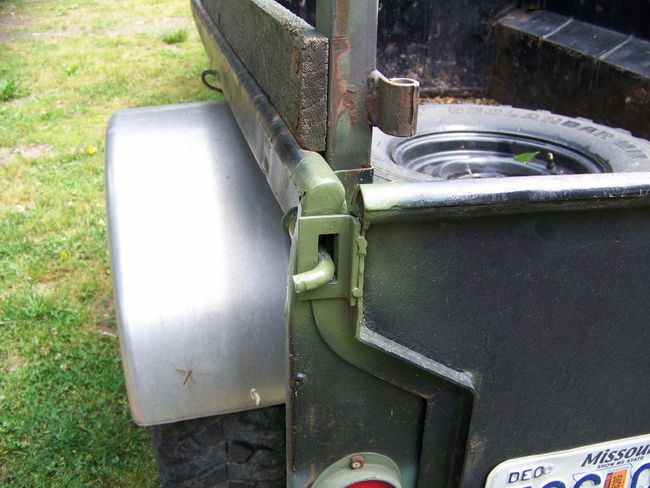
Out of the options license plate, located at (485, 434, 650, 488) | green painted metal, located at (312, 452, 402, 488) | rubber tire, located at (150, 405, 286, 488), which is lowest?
rubber tire, located at (150, 405, 286, 488)

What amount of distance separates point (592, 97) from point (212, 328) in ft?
6.05

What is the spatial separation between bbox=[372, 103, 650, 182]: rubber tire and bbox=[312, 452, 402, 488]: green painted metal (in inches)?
32.9

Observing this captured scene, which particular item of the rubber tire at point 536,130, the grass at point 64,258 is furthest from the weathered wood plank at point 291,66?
the grass at point 64,258

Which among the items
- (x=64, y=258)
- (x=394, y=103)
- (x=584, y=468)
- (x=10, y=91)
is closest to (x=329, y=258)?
(x=394, y=103)

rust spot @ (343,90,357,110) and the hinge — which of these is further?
rust spot @ (343,90,357,110)

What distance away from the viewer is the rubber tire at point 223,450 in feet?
5.21

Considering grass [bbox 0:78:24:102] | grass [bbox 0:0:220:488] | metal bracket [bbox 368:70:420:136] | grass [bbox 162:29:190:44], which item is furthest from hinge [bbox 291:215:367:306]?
grass [bbox 162:29:190:44]

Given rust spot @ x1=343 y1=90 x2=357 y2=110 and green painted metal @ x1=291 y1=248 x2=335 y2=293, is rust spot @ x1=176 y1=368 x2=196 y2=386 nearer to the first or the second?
green painted metal @ x1=291 y1=248 x2=335 y2=293

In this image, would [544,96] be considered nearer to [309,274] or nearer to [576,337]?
[576,337]

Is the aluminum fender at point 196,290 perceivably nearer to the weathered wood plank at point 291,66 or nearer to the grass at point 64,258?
the weathered wood plank at point 291,66

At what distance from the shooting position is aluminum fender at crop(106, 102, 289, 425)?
1433 millimetres

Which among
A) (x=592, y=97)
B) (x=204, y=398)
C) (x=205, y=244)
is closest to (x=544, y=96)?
(x=592, y=97)

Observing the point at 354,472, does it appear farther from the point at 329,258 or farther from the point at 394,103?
the point at 394,103

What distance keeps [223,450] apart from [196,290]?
0.41m
